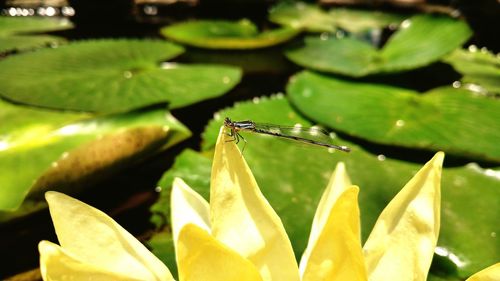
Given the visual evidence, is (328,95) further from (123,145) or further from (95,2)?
(95,2)

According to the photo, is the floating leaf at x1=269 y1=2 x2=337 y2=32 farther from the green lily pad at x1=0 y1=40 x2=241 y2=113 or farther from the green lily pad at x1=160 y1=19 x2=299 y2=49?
the green lily pad at x1=0 y1=40 x2=241 y2=113

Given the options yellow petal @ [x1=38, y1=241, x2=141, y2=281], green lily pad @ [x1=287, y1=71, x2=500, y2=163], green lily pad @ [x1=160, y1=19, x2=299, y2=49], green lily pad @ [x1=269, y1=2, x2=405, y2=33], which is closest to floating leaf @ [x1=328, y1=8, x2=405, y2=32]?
green lily pad @ [x1=269, y1=2, x2=405, y2=33]

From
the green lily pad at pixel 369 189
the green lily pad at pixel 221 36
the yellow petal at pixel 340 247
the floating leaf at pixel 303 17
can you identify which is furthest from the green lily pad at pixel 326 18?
the yellow petal at pixel 340 247

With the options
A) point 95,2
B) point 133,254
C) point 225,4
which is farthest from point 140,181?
Answer: point 225,4

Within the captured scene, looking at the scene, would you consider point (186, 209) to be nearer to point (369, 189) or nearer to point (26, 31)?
point (369, 189)

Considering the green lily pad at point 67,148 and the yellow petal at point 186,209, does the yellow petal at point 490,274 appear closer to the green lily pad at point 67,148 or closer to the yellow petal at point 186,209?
the yellow petal at point 186,209

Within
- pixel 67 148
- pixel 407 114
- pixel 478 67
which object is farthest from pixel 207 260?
pixel 478 67
